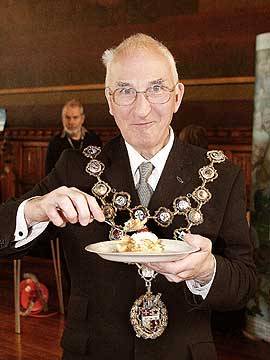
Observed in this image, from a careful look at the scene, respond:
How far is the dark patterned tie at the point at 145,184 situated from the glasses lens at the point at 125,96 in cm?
25

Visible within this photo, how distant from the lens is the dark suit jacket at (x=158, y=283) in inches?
79.8

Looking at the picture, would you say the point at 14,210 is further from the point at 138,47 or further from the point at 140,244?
the point at 138,47

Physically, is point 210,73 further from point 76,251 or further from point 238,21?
point 76,251

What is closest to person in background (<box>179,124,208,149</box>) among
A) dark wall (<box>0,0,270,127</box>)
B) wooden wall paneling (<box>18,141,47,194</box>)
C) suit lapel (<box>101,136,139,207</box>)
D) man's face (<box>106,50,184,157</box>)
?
dark wall (<box>0,0,270,127</box>)

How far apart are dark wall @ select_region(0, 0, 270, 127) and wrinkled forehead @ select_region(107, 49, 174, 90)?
5398mm

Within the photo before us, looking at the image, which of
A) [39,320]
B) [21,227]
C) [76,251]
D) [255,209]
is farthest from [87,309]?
[39,320]

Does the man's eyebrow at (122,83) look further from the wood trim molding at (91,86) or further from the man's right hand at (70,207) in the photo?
the wood trim molding at (91,86)

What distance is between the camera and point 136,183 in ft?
7.25

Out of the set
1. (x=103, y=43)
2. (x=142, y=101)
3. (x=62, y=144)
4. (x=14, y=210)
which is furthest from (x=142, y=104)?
(x=103, y=43)

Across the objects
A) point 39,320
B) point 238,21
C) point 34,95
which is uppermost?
point 238,21

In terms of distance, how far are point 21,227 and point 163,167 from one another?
52 centimetres

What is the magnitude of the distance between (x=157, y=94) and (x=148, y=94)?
3cm

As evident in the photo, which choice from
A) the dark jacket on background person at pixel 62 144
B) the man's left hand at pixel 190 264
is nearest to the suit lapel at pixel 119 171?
the man's left hand at pixel 190 264

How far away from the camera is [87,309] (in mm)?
2084
